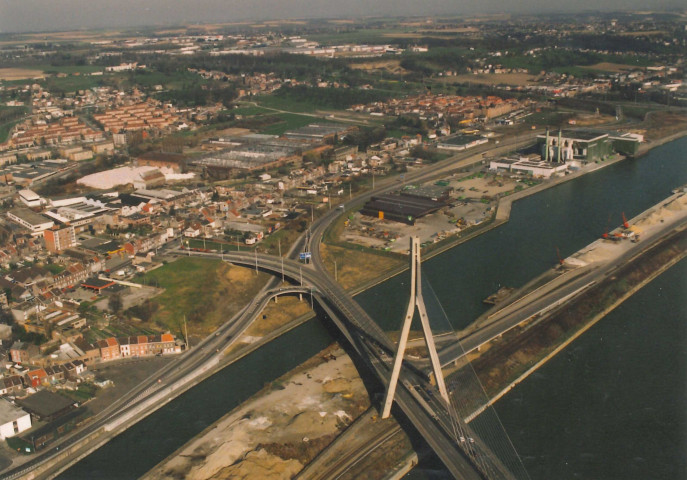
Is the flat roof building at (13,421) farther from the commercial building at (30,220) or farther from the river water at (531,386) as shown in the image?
the commercial building at (30,220)

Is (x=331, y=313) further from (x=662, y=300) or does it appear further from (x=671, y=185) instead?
(x=671, y=185)

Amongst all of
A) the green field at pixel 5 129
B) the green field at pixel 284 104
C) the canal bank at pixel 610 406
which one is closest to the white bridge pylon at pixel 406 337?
the canal bank at pixel 610 406

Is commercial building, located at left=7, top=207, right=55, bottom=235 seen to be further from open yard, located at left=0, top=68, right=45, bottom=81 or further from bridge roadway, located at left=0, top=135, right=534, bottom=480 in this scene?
open yard, located at left=0, top=68, right=45, bottom=81

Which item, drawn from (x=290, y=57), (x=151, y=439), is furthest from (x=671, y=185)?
(x=290, y=57)

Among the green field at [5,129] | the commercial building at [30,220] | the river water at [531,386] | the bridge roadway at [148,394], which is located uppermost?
the green field at [5,129]

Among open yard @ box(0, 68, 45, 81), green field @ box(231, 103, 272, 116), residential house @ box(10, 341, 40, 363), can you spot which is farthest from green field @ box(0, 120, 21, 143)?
residential house @ box(10, 341, 40, 363)

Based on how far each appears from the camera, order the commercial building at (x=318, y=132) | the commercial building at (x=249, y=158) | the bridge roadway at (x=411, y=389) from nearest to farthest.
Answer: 1. the bridge roadway at (x=411, y=389)
2. the commercial building at (x=249, y=158)
3. the commercial building at (x=318, y=132)

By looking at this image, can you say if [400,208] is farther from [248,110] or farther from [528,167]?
[248,110]

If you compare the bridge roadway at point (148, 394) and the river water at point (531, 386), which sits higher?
the bridge roadway at point (148, 394)
